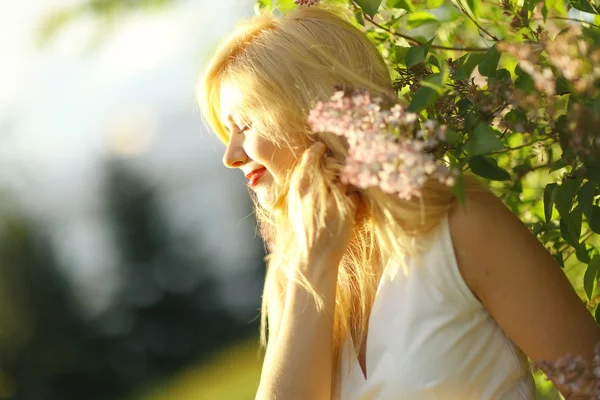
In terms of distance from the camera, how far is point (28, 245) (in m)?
6.88

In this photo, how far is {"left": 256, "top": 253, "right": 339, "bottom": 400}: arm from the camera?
1609 mm

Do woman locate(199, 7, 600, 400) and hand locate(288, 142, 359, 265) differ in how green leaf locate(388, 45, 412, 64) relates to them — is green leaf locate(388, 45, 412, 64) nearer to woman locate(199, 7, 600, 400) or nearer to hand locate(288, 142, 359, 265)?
woman locate(199, 7, 600, 400)

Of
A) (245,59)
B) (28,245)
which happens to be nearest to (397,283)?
(245,59)

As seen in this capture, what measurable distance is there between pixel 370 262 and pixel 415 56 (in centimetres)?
53

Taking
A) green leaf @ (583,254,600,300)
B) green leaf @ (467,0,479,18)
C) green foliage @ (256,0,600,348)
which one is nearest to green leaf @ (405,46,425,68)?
green foliage @ (256,0,600,348)

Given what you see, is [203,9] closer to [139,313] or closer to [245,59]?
[245,59]

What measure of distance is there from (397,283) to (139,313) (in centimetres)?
532

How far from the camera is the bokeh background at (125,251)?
667 centimetres

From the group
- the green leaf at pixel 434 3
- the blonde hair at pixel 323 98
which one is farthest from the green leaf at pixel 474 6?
the blonde hair at pixel 323 98

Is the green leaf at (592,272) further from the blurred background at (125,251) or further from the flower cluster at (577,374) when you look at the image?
the blurred background at (125,251)

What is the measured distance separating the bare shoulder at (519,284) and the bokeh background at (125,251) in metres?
4.98

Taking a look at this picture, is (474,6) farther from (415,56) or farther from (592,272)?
(592,272)

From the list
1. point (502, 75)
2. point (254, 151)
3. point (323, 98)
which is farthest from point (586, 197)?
point (254, 151)

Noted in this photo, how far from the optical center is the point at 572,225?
1358 millimetres
